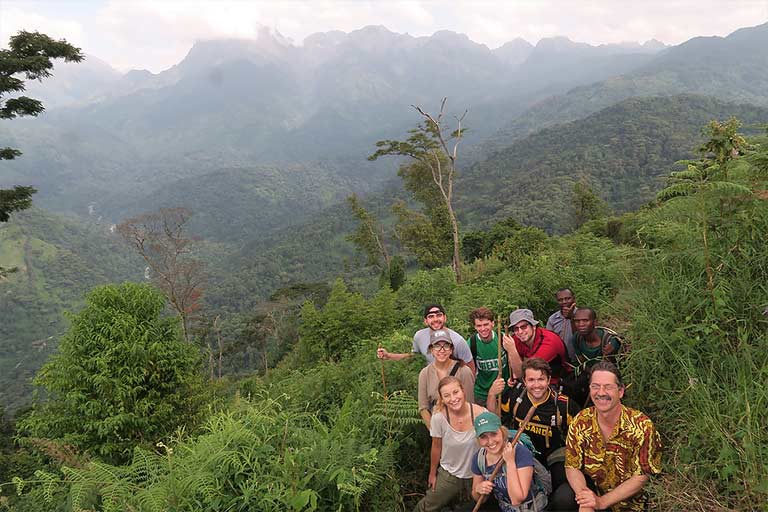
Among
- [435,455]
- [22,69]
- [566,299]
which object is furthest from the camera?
[22,69]

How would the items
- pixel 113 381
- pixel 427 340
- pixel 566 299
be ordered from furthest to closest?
pixel 113 381 < pixel 566 299 < pixel 427 340

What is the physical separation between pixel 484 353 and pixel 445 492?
3.83 feet

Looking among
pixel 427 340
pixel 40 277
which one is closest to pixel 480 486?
pixel 427 340

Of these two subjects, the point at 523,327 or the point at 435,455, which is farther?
the point at 523,327

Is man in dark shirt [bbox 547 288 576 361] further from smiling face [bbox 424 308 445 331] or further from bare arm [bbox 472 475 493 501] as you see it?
bare arm [bbox 472 475 493 501]

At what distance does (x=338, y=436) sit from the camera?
3266 mm

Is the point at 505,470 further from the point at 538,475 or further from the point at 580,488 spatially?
the point at 580,488

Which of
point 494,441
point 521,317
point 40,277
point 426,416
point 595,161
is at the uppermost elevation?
point 521,317

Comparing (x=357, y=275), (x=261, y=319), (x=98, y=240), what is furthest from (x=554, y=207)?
(x=98, y=240)

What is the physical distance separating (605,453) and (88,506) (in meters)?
3.55

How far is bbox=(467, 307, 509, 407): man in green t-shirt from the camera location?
3479 mm

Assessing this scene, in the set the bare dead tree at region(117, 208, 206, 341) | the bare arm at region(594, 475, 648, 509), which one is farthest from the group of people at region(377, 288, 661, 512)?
the bare dead tree at region(117, 208, 206, 341)

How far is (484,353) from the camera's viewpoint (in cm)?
355

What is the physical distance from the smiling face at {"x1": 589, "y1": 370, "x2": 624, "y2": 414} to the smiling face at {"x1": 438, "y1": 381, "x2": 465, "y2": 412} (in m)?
0.80
